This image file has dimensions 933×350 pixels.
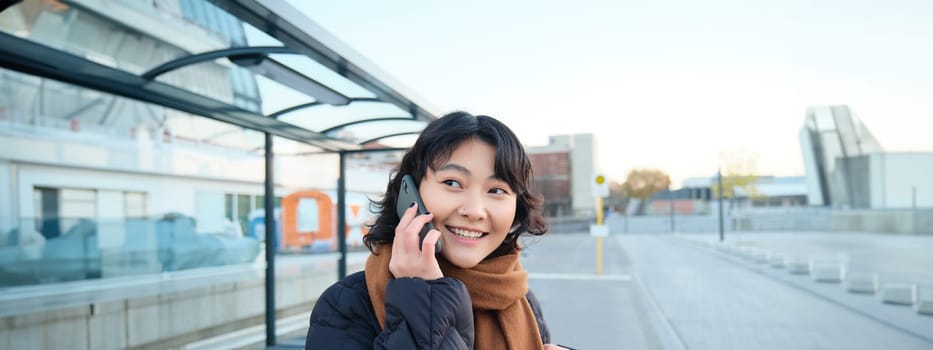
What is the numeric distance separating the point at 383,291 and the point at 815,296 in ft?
32.7

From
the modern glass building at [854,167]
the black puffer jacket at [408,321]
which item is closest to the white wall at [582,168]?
the modern glass building at [854,167]

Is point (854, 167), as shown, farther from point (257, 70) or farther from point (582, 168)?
point (257, 70)

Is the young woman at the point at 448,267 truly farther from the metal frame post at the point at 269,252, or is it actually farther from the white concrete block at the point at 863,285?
the white concrete block at the point at 863,285

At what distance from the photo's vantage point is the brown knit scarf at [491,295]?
1.29m

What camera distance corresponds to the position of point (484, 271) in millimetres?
1375

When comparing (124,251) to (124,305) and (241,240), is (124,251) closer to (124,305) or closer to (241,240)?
(124,305)

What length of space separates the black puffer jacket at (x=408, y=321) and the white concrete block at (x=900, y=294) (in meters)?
9.70

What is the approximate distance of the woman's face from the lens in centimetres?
129

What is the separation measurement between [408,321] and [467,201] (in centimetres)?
32

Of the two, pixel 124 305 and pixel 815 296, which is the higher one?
pixel 124 305

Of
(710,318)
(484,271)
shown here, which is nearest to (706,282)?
(710,318)

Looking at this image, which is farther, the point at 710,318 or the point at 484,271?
the point at 710,318

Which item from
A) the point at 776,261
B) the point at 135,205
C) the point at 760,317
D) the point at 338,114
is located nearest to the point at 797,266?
the point at 776,261

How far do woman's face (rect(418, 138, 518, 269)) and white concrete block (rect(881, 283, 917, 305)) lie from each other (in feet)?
31.5
